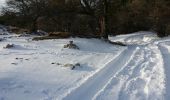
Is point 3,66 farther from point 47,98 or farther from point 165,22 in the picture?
point 165,22

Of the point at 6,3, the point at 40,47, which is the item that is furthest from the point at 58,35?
the point at 6,3

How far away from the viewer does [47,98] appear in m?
8.43

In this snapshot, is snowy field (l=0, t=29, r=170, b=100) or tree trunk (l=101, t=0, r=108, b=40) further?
tree trunk (l=101, t=0, r=108, b=40)

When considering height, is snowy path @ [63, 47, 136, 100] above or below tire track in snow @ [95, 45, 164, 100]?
above

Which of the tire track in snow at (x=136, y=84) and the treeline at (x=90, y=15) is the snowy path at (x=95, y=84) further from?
the treeline at (x=90, y=15)

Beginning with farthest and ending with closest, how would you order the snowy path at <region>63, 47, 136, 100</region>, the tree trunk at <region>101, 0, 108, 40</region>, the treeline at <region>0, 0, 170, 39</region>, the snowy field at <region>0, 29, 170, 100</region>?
the treeline at <region>0, 0, 170, 39</region>, the tree trunk at <region>101, 0, 108, 40</region>, the snowy field at <region>0, 29, 170, 100</region>, the snowy path at <region>63, 47, 136, 100</region>

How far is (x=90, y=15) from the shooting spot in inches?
1199

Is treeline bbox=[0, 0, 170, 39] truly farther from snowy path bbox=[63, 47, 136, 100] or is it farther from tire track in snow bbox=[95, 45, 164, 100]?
tire track in snow bbox=[95, 45, 164, 100]

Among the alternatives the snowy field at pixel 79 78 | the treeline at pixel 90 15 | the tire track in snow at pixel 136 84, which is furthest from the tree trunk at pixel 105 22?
the tire track in snow at pixel 136 84

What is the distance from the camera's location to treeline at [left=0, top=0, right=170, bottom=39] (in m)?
30.5

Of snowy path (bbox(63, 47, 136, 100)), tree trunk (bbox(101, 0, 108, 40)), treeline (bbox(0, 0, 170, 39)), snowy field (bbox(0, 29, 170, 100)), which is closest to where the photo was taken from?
snowy path (bbox(63, 47, 136, 100))

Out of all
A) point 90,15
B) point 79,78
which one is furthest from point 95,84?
point 90,15

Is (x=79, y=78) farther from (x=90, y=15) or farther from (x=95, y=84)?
(x=90, y=15)

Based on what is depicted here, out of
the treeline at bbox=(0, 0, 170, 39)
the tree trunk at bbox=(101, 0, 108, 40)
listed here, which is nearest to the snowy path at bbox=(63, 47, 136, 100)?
the tree trunk at bbox=(101, 0, 108, 40)
